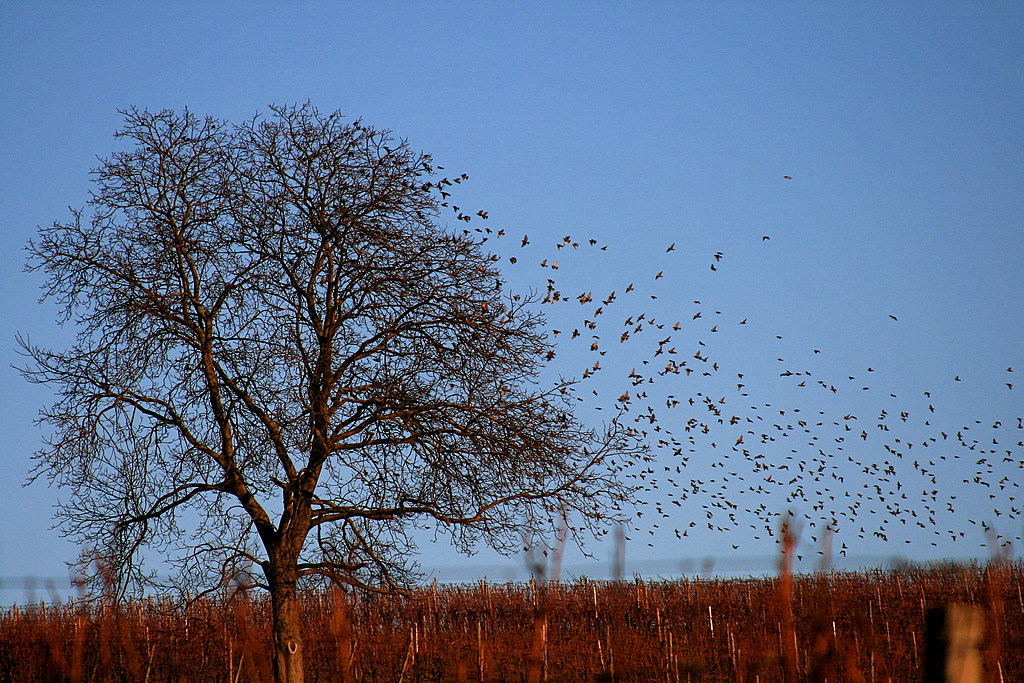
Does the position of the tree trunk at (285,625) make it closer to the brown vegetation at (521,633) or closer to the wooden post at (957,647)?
the brown vegetation at (521,633)

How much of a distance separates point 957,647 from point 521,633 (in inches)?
721

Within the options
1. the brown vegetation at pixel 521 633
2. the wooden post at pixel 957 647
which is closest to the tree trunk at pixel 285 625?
the brown vegetation at pixel 521 633

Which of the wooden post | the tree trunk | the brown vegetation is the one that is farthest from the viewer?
the brown vegetation

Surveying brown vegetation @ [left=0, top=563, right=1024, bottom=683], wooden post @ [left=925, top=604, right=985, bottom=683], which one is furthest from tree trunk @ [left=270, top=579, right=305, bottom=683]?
wooden post @ [left=925, top=604, right=985, bottom=683]

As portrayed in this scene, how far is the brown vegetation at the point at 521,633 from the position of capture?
40.2ft

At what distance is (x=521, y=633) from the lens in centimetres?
1991

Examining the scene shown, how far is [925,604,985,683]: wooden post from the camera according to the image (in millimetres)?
2502

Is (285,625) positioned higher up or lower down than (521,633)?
higher up

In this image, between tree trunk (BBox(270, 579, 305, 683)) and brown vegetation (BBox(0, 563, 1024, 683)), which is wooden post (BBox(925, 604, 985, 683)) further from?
tree trunk (BBox(270, 579, 305, 683))

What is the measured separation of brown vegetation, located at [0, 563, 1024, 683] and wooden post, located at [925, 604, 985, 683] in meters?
7.39

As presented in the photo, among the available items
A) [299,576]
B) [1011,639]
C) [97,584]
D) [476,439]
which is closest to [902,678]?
[1011,639]

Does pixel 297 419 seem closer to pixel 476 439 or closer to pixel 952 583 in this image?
pixel 476 439

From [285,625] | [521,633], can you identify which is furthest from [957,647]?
[521,633]

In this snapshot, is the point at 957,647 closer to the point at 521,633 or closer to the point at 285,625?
the point at 285,625
